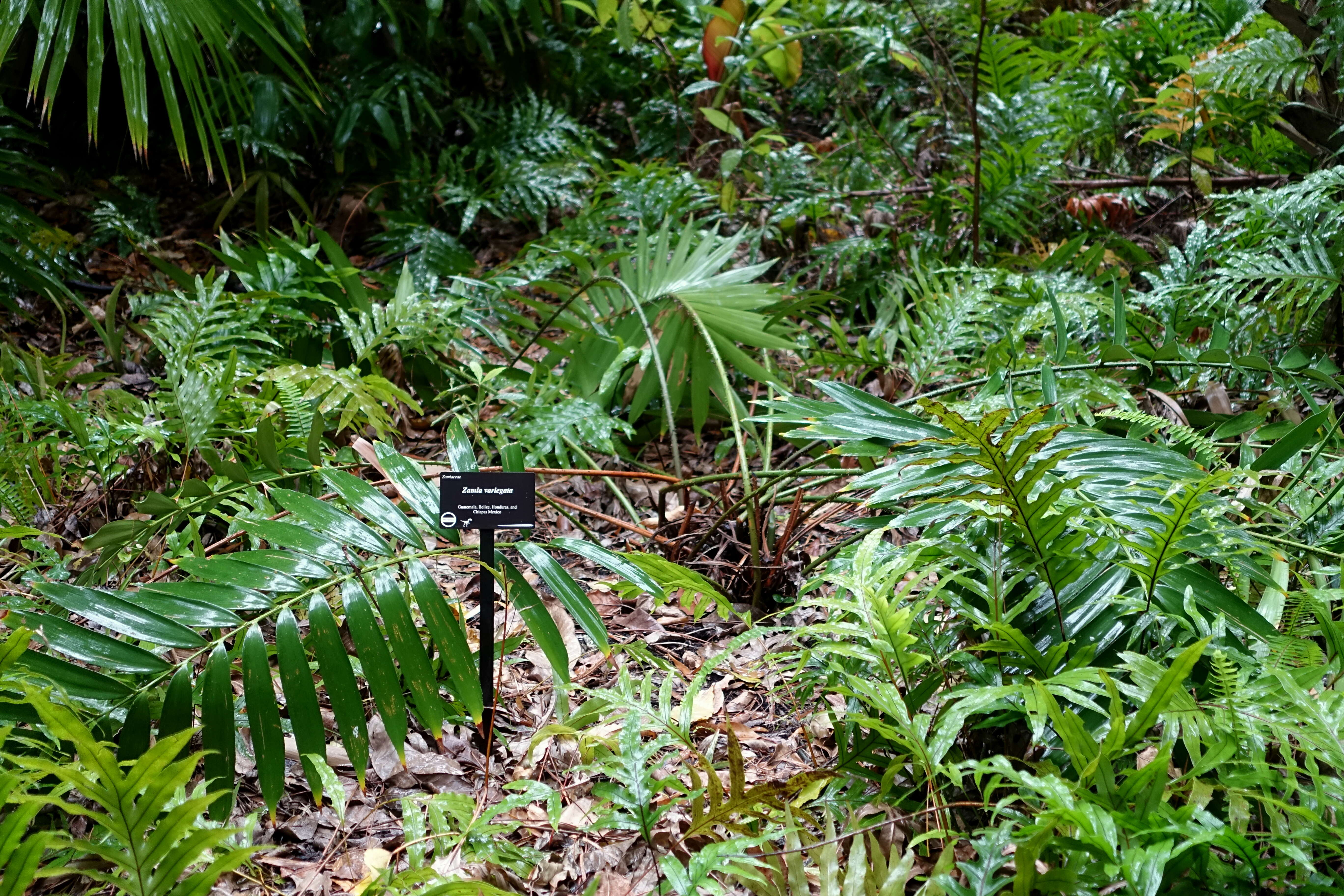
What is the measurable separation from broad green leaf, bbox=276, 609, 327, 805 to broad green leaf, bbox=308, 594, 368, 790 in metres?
0.02

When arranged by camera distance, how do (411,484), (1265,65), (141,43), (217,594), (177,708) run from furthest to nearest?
(1265,65)
(141,43)
(411,484)
(217,594)
(177,708)

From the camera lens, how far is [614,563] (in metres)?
1.44

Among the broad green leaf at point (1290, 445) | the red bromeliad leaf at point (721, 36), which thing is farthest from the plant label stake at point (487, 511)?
the red bromeliad leaf at point (721, 36)

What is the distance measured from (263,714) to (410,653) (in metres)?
0.19

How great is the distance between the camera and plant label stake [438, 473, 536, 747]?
1.44 meters

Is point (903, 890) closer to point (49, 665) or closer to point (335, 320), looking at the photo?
point (49, 665)

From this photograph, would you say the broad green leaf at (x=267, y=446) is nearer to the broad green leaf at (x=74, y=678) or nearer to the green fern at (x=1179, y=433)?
the broad green leaf at (x=74, y=678)

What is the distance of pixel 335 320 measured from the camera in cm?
283

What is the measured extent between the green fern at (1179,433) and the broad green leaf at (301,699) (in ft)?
4.09

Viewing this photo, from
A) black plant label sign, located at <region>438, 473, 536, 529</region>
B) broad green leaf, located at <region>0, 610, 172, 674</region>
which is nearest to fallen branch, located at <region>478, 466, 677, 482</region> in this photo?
black plant label sign, located at <region>438, 473, 536, 529</region>

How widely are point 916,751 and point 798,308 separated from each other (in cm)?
143

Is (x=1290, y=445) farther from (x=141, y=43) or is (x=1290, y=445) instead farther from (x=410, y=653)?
(x=141, y=43)

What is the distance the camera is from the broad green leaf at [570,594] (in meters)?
1.36

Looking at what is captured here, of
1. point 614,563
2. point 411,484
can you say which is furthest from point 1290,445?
point 411,484
